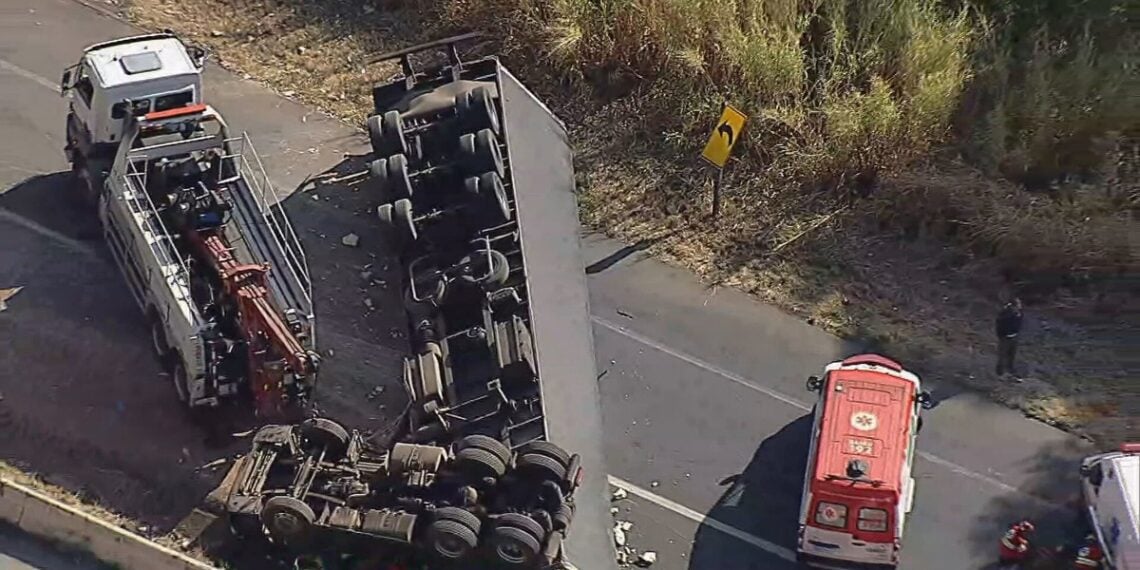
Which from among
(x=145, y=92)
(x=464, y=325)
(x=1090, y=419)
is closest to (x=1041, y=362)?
(x=1090, y=419)

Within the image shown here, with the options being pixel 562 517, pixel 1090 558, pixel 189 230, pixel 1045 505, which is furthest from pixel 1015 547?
pixel 189 230

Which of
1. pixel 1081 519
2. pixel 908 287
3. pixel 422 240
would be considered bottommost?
pixel 1081 519

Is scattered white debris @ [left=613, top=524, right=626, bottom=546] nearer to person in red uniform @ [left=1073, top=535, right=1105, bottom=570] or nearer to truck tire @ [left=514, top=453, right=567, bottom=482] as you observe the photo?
truck tire @ [left=514, top=453, right=567, bottom=482]

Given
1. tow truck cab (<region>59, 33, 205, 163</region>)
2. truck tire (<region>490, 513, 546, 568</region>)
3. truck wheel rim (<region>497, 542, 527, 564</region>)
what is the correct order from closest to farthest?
truck tire (<region>490, 513, 546, 568</region>) < truck wheel rim (<region>497, 542, 527, 564</region>) < tow truck cab (<region>59, 33, 205, 163</region>)

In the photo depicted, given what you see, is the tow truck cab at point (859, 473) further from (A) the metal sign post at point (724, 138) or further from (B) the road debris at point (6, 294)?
(B) the road debris at point (6, 294)

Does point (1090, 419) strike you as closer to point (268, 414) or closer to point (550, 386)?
point (550, 386)

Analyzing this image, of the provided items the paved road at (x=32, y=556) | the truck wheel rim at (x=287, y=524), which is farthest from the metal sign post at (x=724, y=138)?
the paved road at (x=32, y=556)

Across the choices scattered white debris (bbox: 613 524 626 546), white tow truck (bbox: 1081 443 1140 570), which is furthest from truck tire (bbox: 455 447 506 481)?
white tow truck (bbox: 1081 443 1140 570)
